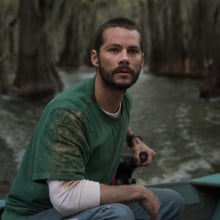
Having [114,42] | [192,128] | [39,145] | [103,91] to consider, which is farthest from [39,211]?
[192,128]

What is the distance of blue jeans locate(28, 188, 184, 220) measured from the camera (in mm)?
2832

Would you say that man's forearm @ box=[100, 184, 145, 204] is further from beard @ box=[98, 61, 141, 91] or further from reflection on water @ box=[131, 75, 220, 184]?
reflection on water @ box=[131, 75, 220, 184]

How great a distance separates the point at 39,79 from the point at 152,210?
16701 millimetres

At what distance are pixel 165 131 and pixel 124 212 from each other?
10958 millimetres

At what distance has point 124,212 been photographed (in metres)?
2.84

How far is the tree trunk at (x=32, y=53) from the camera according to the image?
62.7ft

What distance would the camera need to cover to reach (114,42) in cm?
292

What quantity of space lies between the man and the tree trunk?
1615cm

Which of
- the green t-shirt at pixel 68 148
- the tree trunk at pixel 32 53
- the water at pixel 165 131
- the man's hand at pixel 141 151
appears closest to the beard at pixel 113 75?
the green t-shirt at pixel 68 148

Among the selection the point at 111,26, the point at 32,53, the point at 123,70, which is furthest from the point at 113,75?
the point at 32,53

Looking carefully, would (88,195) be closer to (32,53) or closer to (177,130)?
(177,130)

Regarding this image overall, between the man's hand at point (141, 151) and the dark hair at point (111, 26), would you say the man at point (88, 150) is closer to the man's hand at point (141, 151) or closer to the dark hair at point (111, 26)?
the dark hair at point (111, 26)

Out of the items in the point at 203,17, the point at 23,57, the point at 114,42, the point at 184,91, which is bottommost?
the point at 184,91

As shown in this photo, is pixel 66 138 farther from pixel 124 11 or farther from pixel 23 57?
pixel 124 11
